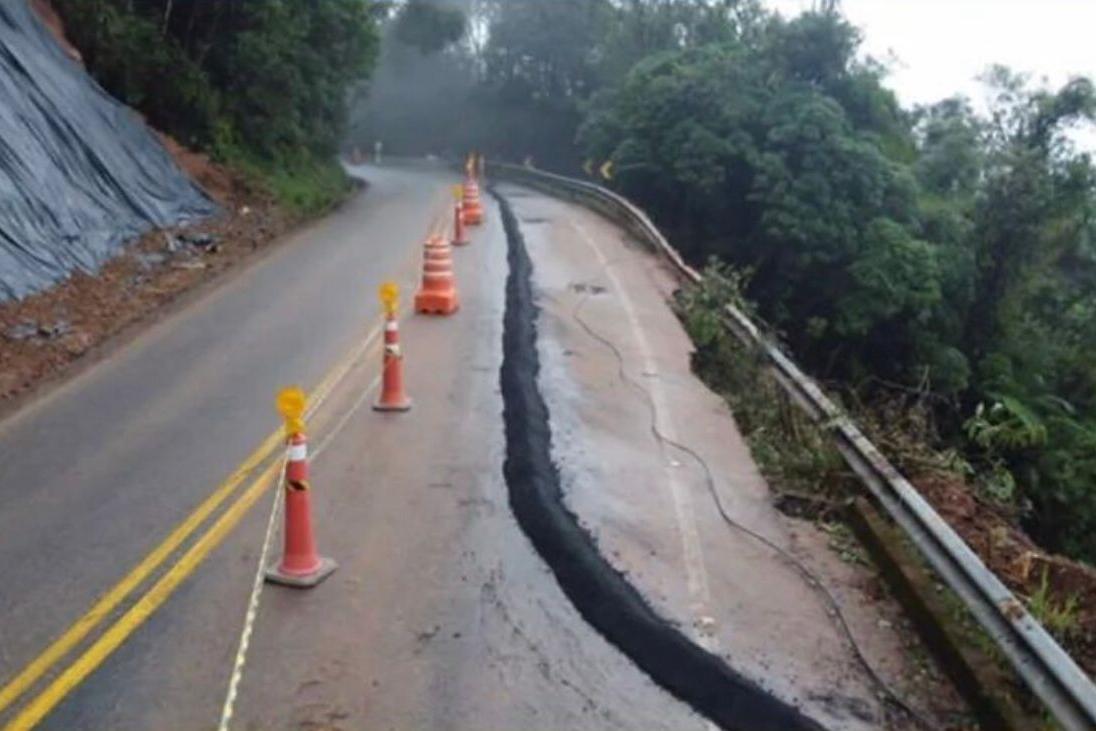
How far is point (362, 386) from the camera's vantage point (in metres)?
10.3

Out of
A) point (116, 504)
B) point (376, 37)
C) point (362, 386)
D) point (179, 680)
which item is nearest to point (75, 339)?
point (362, 386)

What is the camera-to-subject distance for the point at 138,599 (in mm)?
5820

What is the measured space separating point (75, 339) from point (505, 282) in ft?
21.5

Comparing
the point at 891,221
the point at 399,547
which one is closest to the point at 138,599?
the point at 399,547

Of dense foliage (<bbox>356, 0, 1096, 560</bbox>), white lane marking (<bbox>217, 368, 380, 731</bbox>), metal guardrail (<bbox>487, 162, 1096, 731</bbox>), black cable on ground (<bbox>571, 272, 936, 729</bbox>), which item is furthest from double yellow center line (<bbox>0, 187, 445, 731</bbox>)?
dense foliage (<bbox>356, 0, 1096, 560</bbox>)

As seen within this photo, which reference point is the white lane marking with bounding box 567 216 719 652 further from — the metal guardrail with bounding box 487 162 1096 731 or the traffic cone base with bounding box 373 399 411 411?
the traffic cone base with bounding box 373 399 411 411

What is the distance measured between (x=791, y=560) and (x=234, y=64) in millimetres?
22718

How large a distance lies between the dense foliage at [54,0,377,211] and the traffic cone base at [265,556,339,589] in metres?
17.7

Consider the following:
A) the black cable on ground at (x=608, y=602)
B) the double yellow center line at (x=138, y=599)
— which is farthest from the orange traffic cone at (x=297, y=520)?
the black cable on ground at (x=608, y=602)

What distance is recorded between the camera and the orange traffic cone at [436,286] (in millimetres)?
13609

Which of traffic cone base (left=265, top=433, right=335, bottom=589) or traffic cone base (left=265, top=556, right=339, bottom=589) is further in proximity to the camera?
traffic cone base (left=265, top=556, right=339, bottom=589)

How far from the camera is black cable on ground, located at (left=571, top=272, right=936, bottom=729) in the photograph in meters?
5.04

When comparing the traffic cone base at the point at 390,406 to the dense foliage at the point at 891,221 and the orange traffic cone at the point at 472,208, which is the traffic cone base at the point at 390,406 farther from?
the orange traffic cone at the point at 472,208

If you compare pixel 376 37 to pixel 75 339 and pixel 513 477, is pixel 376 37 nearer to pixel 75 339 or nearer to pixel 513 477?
pixel 75 339
